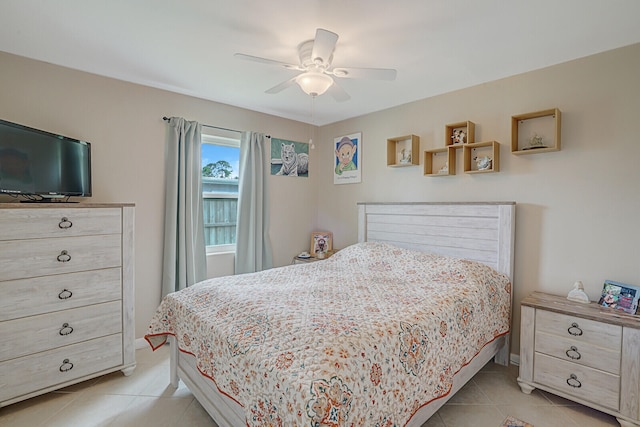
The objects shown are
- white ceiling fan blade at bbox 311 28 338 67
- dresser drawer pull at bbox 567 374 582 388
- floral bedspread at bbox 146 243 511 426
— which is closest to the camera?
floral bedspread at bbox 146 243 511 426

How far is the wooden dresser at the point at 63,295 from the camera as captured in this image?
1.87m

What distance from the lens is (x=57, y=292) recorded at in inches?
80.1

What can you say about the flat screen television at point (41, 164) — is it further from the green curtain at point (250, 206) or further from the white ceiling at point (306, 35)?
the green curtain at point (250, 206)

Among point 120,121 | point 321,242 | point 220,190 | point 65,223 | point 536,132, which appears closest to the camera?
point 65,223

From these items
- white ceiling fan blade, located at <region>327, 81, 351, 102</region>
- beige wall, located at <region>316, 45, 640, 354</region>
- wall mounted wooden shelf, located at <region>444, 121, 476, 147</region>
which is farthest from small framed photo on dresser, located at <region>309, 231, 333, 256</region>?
white ceiling fan blade, located at <region>327, 81, 351, 102</region>

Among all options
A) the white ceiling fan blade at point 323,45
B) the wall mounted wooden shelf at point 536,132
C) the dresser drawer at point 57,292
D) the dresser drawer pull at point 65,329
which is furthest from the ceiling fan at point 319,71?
the dresser drawer pull at point 65,329

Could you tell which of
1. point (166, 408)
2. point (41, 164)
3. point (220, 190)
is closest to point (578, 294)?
point (166, 408)

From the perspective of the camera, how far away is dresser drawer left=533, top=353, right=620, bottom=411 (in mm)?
1856

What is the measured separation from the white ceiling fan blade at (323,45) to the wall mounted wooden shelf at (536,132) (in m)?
1.63

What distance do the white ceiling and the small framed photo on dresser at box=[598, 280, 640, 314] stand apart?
1623mm

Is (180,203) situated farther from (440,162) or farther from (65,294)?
(440,162)

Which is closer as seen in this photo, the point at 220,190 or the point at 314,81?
the point at 314,81

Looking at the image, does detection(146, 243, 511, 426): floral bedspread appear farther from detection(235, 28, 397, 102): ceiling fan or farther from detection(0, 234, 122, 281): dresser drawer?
detection(235, 28, 397, 102): ceiling fan

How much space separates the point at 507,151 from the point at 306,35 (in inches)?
74.7
